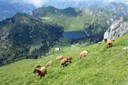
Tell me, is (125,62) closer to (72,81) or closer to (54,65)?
(72,81)

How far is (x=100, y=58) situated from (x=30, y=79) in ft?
37.7

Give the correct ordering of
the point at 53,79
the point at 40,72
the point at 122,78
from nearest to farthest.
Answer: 1. the point at 122,78
2. the point at 53,79
3. the point at 40,72

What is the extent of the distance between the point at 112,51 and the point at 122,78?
34.2 ft

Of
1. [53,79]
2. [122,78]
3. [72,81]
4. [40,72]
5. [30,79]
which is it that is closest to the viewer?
[122,78]

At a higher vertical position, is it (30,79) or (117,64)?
(117,64)

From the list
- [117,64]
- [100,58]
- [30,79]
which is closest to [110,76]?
[117,64]

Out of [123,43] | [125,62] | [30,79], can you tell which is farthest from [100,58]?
[30,79]

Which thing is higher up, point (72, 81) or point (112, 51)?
point (112, 51)

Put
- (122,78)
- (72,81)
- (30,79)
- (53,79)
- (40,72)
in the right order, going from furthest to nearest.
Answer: (30,79) < (40,72) < (53,79) < (72,81) < (122,78)

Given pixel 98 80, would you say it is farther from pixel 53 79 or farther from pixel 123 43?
pixel 123 43

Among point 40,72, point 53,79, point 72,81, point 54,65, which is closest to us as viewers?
point 72,81

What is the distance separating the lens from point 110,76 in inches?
1165

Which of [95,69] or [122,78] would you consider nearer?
[122,78]

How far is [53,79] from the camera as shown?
36.2 m
